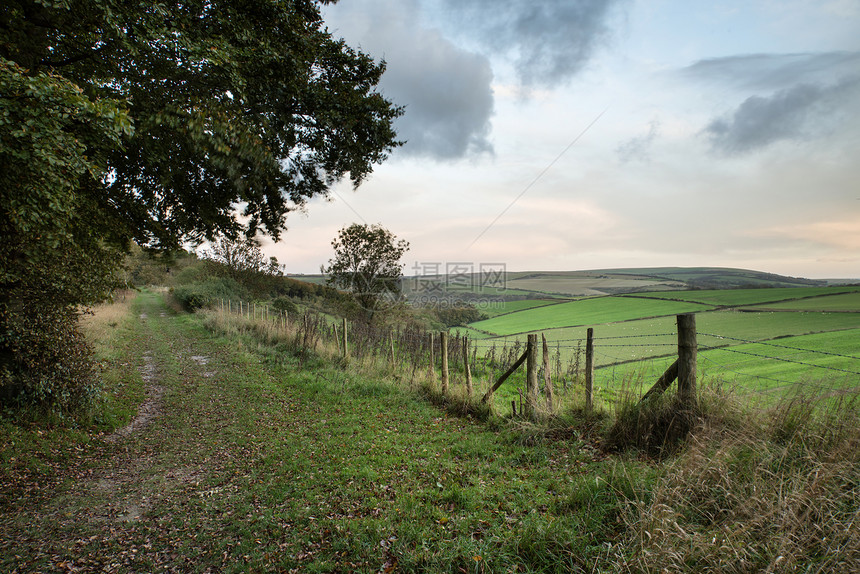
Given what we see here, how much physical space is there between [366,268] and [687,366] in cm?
2640

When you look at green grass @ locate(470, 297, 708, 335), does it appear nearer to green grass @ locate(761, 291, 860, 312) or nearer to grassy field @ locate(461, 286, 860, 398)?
grassy field @ locate(461, 286, 860, 398)

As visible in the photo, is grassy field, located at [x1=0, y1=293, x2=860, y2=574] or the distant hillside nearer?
grassy field, located at [x1=0, y1=293, x2=860, y2=574]

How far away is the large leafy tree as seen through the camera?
14.5 feet

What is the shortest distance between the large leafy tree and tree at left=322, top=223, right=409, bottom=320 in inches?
754

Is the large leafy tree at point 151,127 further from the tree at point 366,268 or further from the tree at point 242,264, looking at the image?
the tree at point 242,264

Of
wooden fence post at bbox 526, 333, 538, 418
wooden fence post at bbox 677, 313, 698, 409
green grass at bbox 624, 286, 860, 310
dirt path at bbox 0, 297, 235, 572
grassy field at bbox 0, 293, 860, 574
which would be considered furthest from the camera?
green grass at bbox 624, 286, 860, 310

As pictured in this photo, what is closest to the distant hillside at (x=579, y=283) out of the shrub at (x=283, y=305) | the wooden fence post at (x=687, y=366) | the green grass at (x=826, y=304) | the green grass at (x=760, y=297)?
the shrub at (x=283, y=305)

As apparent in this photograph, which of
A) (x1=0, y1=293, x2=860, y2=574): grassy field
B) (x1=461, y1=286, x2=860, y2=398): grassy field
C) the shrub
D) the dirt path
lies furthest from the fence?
the shrub

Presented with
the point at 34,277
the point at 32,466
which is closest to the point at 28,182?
the point at 34,277

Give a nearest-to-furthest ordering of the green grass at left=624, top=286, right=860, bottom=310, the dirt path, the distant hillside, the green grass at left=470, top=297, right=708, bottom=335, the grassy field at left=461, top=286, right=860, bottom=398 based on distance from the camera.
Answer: the dirt path → the grassy field at left=461, top=286, right=860, bottom=398 → the green grass at left=624, top=286, right=860, bottom=310 → the green grass at left=470, top=297, right=708, bottom=335 → the distant hillside

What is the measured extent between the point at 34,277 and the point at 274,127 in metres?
5.48

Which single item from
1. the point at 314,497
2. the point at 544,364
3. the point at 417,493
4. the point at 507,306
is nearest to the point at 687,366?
the point at 544,364

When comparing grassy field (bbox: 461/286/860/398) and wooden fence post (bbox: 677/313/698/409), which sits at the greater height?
wooden fence post (bbox: 677/313/698/409)

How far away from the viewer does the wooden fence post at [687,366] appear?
5.38 meters
